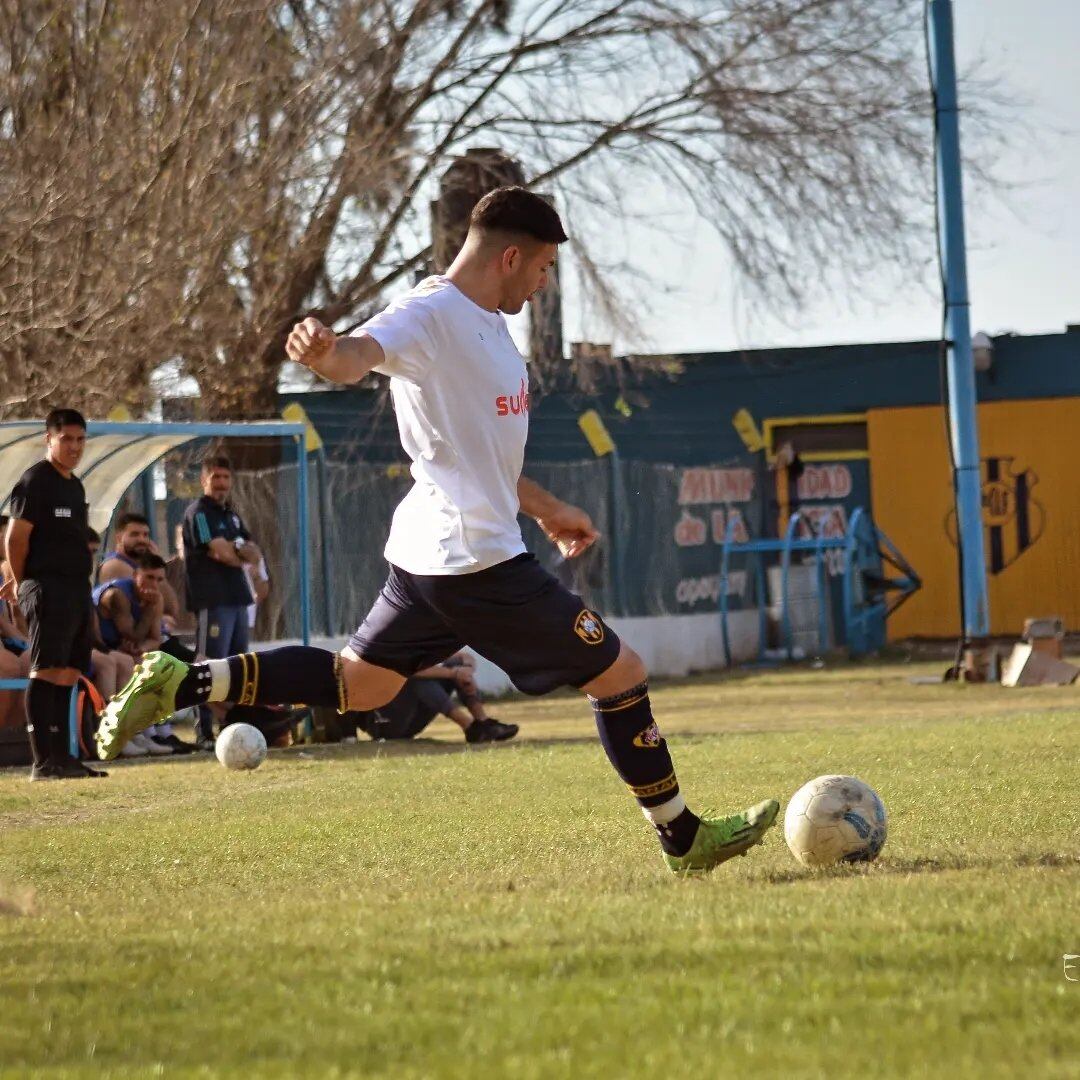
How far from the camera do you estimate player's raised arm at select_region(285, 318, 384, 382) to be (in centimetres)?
547

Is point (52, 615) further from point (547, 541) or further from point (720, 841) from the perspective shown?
point (547, 541)

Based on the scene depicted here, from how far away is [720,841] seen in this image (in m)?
6.43

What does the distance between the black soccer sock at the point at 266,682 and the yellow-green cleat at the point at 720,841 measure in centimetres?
126

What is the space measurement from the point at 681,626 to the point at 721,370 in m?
6.64

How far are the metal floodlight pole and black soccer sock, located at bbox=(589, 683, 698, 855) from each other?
14.1 m

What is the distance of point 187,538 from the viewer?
15062mm

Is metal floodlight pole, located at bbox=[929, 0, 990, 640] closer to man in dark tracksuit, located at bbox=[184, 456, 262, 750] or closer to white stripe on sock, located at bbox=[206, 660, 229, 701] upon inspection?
man in dark tracksuit, located at bbox=[184, 456, 262, 750]

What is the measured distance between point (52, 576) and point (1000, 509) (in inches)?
838

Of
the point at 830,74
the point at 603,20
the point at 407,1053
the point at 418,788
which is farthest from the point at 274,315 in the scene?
the point at 407,1053

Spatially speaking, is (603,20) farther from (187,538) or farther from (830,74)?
(187,538)

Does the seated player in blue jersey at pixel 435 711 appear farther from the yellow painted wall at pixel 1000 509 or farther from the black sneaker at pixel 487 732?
the yellow painted wall at pixel 1000 509

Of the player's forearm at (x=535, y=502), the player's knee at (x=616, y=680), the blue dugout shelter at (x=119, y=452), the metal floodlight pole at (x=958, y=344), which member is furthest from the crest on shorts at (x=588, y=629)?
the metal floodlight pole at (x=958, y=344)

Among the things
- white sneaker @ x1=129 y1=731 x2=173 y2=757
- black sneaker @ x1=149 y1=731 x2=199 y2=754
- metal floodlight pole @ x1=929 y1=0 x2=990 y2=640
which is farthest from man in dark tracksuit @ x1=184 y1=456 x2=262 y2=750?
metal floodlight pole @ x1=929 y1=0 x2=990 y2=640

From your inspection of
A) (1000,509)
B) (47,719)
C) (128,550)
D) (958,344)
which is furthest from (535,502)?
(1000,509)
